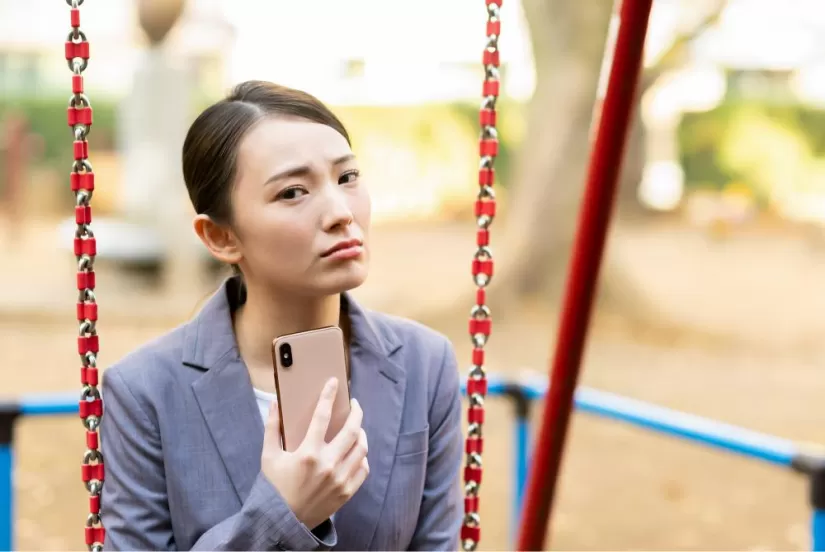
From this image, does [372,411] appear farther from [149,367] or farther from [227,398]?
[149,367]

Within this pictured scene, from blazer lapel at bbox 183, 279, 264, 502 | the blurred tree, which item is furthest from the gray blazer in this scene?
the blurred tree

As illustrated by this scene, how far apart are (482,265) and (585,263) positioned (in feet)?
1.37

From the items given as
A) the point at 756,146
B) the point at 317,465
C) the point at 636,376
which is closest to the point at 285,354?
the point at 317,465

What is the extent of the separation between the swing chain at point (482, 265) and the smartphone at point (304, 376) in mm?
319

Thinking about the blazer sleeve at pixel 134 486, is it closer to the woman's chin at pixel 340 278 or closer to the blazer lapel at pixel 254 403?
the blazer lapel at pixel 254 403

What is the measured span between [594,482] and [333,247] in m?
4.64

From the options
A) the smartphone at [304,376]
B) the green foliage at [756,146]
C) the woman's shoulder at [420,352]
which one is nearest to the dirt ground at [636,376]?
the green foliage at [756,146]

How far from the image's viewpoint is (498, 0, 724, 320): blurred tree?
855 cm

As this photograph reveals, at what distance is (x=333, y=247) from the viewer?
136cm

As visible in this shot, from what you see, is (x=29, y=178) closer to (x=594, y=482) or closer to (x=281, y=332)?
(x=594, y=482)

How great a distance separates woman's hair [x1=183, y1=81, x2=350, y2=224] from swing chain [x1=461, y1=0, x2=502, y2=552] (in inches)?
10.0

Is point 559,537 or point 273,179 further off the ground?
point 273,179

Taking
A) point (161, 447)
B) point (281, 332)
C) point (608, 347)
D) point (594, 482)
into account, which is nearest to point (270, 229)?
point (281, 332)

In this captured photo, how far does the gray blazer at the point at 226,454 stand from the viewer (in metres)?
1.39
